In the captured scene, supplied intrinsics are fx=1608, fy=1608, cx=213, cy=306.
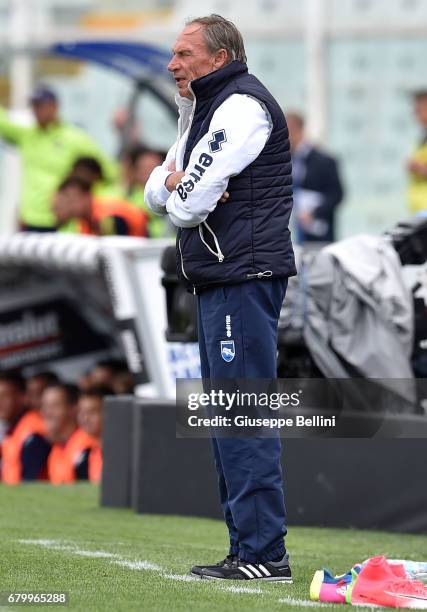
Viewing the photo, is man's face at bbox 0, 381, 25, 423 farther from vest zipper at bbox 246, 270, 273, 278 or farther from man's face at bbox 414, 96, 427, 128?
vest zipper at bbox 246, 270, 273, 278

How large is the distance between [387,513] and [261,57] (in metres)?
13.4

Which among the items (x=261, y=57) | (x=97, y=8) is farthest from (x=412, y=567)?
(x=97, y=8)

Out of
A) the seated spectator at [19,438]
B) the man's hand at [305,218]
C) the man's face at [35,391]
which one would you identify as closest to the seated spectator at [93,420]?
the seated spectator at [19,438]

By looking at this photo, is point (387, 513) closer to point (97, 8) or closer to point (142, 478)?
point (142, 478)

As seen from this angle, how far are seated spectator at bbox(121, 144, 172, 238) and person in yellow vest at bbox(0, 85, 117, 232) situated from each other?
0.62 feet

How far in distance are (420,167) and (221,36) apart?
577cm

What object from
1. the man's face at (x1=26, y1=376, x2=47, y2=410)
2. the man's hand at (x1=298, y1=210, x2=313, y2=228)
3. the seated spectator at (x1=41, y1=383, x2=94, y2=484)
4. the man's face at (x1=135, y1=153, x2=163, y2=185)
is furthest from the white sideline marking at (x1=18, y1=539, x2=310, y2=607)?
the man's hand at (x1=298, y1=210, x2=313, y2=228)

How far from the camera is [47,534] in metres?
6.98

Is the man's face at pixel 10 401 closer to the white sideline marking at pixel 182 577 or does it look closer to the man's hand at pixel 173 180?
the white sideline marking at pixel 182 577

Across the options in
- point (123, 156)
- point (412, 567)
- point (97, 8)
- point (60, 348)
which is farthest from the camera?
point (97, 8)

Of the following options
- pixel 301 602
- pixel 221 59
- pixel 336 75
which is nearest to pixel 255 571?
pixel 301 602

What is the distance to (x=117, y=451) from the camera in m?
8.54

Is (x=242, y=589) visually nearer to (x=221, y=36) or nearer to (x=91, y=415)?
(x=221, y=36)

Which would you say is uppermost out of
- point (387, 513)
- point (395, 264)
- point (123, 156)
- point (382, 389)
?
point (123, 156)
